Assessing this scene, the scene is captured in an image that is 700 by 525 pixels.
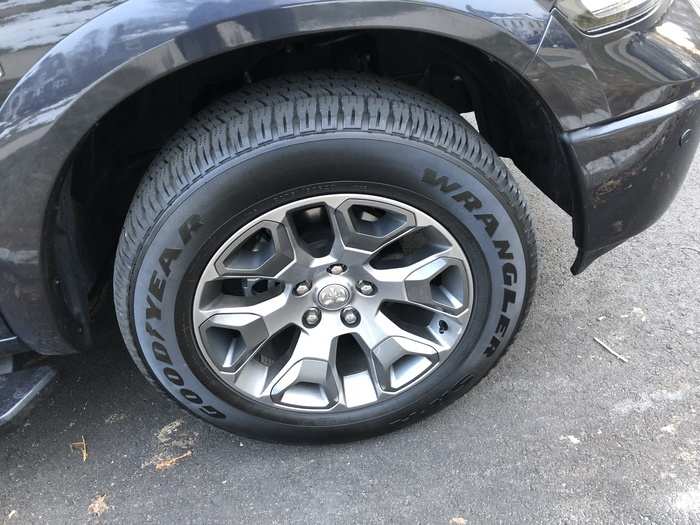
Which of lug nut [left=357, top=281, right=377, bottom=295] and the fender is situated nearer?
the fender

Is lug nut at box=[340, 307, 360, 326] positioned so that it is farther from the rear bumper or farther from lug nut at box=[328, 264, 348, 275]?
the rear bumper

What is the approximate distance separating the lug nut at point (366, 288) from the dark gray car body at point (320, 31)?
0.66 m

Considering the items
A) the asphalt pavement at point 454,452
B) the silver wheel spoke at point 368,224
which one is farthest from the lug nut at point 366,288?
the asphalt pavement at point 454,452

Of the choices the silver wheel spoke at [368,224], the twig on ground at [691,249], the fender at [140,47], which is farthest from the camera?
the twig on ground at [691,249]

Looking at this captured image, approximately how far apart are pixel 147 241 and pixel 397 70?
102 cm

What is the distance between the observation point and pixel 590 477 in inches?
78.0

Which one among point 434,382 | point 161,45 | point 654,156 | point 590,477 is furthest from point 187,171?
point 590,477

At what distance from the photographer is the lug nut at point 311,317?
194 centimetres

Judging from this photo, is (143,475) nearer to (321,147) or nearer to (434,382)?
(434,382)

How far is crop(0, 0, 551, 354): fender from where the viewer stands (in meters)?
1.46

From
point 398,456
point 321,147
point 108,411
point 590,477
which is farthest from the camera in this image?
point 108,411

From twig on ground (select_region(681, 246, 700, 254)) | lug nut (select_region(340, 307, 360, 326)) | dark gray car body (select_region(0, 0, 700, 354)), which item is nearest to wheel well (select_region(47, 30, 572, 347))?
dark gray car body (select_region(0, 0, 700, 354))

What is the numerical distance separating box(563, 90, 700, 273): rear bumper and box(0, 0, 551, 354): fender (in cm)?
34

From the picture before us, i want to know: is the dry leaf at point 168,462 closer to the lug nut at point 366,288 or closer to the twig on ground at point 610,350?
the lug nut at point 366,288
